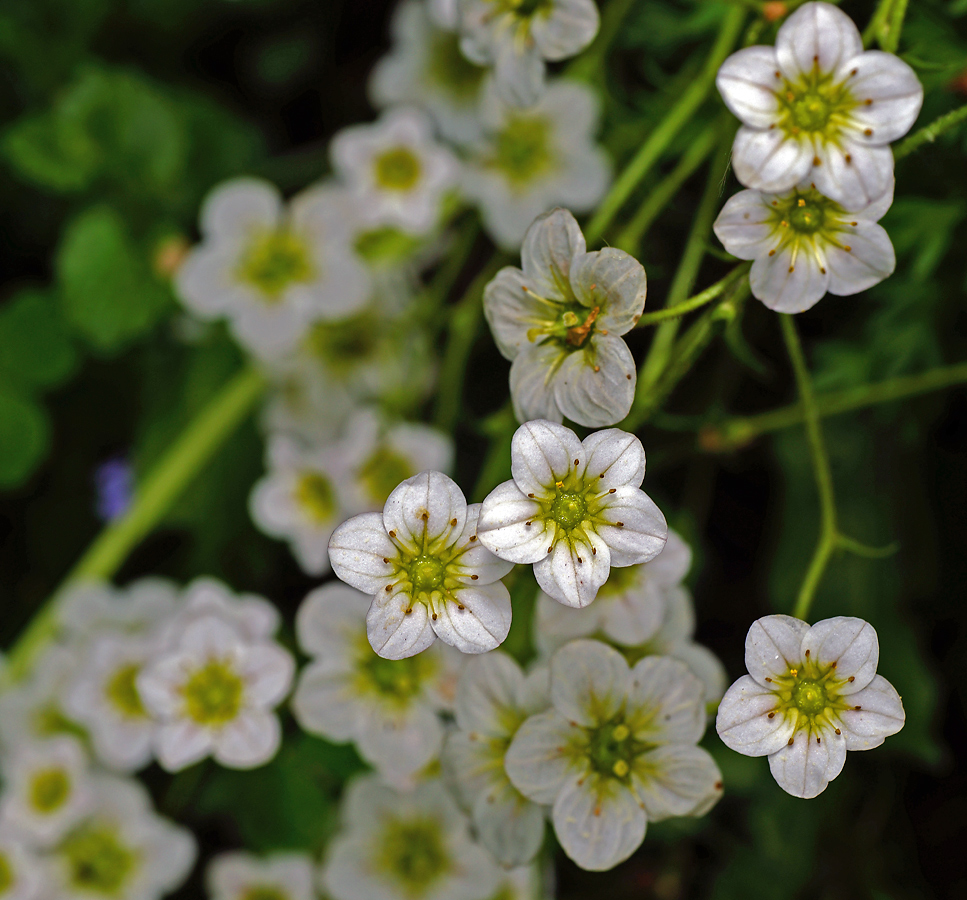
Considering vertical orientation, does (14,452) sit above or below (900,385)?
below

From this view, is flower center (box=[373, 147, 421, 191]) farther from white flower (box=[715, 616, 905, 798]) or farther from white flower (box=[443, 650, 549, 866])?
white flower (box=[715, 616, 905, 798])

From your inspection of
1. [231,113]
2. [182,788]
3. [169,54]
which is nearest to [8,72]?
[169,54]

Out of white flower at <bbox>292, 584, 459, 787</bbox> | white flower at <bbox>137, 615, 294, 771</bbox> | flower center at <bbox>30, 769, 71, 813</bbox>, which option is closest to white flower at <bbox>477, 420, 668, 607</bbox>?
white flower at <bbox>292, 584, 459, 787</bbox>

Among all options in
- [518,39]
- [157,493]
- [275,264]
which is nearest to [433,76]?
[275,264]

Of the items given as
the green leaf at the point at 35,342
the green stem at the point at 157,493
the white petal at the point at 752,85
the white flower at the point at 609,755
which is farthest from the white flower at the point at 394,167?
the white flower at the point at 609,755

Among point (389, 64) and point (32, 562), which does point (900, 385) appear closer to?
point (389, 64)
